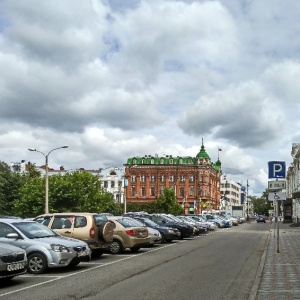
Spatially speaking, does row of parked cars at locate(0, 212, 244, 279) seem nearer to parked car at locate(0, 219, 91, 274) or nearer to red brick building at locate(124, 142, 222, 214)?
parked car at locate(0, 219, 91, 274)

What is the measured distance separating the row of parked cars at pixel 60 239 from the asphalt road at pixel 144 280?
0.41 meters

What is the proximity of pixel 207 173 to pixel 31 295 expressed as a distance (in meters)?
115

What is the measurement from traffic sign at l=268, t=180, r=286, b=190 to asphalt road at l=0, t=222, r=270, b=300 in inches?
160

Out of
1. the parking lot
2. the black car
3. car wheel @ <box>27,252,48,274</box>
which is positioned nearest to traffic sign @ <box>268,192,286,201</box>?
the parking lot

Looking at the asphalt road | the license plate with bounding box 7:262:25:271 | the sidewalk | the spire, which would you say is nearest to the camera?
the sidewalk

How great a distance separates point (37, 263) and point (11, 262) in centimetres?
279

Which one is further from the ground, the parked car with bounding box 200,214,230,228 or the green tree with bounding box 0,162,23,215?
the green tree with bounding box 0,162,23,215

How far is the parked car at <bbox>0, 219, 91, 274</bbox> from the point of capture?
14359 millimetres

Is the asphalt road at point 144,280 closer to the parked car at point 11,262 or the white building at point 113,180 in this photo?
the parked car at point 11,262

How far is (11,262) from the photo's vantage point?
11727mm

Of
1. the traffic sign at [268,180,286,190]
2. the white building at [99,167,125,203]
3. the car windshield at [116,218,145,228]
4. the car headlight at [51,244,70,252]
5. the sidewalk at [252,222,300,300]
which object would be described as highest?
the white building at [99,167,125,203]

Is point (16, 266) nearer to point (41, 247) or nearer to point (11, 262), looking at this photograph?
point (11, 262)

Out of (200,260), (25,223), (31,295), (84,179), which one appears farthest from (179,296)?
(84,179)

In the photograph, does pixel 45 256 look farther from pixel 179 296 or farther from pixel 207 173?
pixel 207 173
